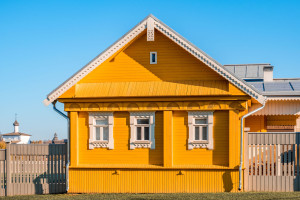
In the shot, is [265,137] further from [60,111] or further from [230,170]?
[60,111]

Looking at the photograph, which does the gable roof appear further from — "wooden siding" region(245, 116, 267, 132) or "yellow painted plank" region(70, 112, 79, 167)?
"wooden siding" region(245, 116, 267, 132)

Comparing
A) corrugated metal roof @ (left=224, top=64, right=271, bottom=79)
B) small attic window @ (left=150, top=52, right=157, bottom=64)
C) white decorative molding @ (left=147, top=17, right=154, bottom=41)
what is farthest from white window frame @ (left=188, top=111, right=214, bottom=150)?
corrugated metal roof @ (left=224, top=64, right=271, bottom=79)

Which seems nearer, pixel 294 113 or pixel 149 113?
pixel 149 113

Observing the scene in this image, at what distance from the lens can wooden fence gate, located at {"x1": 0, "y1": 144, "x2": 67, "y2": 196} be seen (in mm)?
22625

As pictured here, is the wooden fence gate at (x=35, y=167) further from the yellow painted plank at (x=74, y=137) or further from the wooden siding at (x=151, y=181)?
the wooden siding at (x=151, y=181)

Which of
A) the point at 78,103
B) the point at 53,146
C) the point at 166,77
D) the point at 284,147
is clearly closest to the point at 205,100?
the point at 166,77

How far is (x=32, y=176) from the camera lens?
75.3 ft

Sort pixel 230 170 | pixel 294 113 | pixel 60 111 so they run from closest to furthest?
pixel 230 170, pixel 60 111, pixel 294 113

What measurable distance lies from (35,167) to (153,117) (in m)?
5.72

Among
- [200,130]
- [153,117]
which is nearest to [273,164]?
[200,130]

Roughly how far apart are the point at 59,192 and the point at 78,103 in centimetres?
404

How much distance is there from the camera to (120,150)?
2205 cm

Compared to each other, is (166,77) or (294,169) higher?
(166,77)

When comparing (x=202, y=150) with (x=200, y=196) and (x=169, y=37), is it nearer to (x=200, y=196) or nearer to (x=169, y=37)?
(x=200, y=196)
